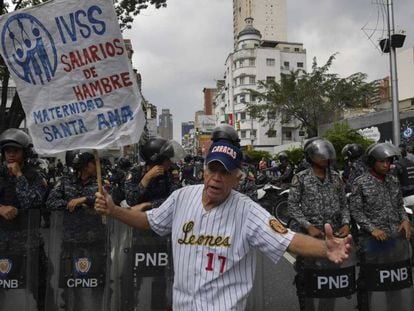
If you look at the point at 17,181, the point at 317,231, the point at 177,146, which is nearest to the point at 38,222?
the point at 17,181

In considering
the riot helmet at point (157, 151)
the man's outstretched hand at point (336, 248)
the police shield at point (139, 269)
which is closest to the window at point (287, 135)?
the riot helmet at point (157, 151)

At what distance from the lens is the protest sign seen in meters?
2.78

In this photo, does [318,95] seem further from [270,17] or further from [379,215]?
[270,17]

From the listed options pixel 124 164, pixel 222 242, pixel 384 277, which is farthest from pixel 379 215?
pixel 124 164

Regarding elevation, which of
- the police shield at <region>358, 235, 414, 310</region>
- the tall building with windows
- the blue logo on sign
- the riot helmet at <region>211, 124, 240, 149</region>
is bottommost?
the police shield at <region>358, 235, 414, 310</region>

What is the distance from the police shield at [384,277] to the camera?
3986 mm

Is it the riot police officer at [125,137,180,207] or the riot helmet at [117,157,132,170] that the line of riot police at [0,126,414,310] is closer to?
the riot police officer at [125,137,180,207]

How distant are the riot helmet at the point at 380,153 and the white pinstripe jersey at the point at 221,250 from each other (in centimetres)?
232

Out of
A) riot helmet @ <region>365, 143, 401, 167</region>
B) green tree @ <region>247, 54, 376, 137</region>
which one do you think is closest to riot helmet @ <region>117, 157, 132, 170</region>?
riot helmet @ <region>365, 143, 401, 167</region>

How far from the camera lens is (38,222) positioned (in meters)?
4.06

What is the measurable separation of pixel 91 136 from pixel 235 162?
1.02m

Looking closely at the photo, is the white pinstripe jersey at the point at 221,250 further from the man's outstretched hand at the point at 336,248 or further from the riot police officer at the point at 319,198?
the riot police officer at the point at 319,198

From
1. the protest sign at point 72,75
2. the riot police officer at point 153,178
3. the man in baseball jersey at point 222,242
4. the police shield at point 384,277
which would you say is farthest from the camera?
the riot police officer at point 153,178

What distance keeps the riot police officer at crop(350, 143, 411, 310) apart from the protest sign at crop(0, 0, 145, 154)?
2.37 m
